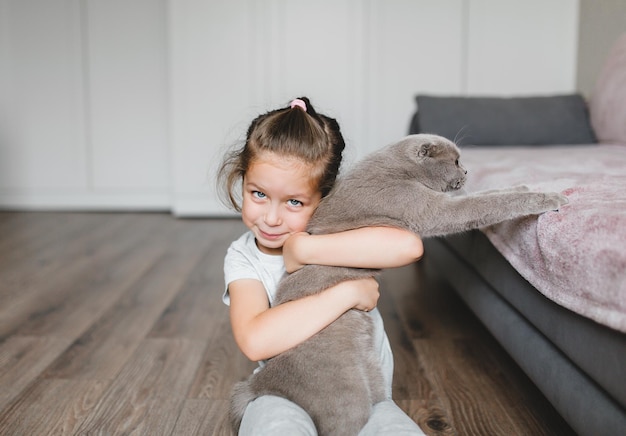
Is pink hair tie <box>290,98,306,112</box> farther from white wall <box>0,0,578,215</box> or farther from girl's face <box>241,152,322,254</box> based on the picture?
white wall <box>0,0,578,215</box>

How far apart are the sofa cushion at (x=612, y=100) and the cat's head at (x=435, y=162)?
54.8 inches

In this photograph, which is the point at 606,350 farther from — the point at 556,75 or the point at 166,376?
the point at 556,75

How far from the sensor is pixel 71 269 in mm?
2561

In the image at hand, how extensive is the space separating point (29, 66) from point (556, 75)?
309 cm

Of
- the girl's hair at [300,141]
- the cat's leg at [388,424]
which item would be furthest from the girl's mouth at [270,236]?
the cat's leg at [388,424]

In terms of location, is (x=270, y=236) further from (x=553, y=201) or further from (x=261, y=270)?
(x=553, y=201)

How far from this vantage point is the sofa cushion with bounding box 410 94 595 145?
2.61 meters

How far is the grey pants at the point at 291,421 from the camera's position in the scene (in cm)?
99

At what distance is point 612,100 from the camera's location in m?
2.45

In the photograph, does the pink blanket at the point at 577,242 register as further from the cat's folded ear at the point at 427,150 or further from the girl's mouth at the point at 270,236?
the girl's mouth at the point at 270,236

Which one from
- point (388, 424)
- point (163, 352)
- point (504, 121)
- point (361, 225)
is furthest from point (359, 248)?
point (504, 121)

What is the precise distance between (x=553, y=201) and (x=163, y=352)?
1.08m

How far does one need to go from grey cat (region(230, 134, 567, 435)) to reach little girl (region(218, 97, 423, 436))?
19 millimetres

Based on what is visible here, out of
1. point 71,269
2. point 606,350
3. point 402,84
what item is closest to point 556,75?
point 402,84
